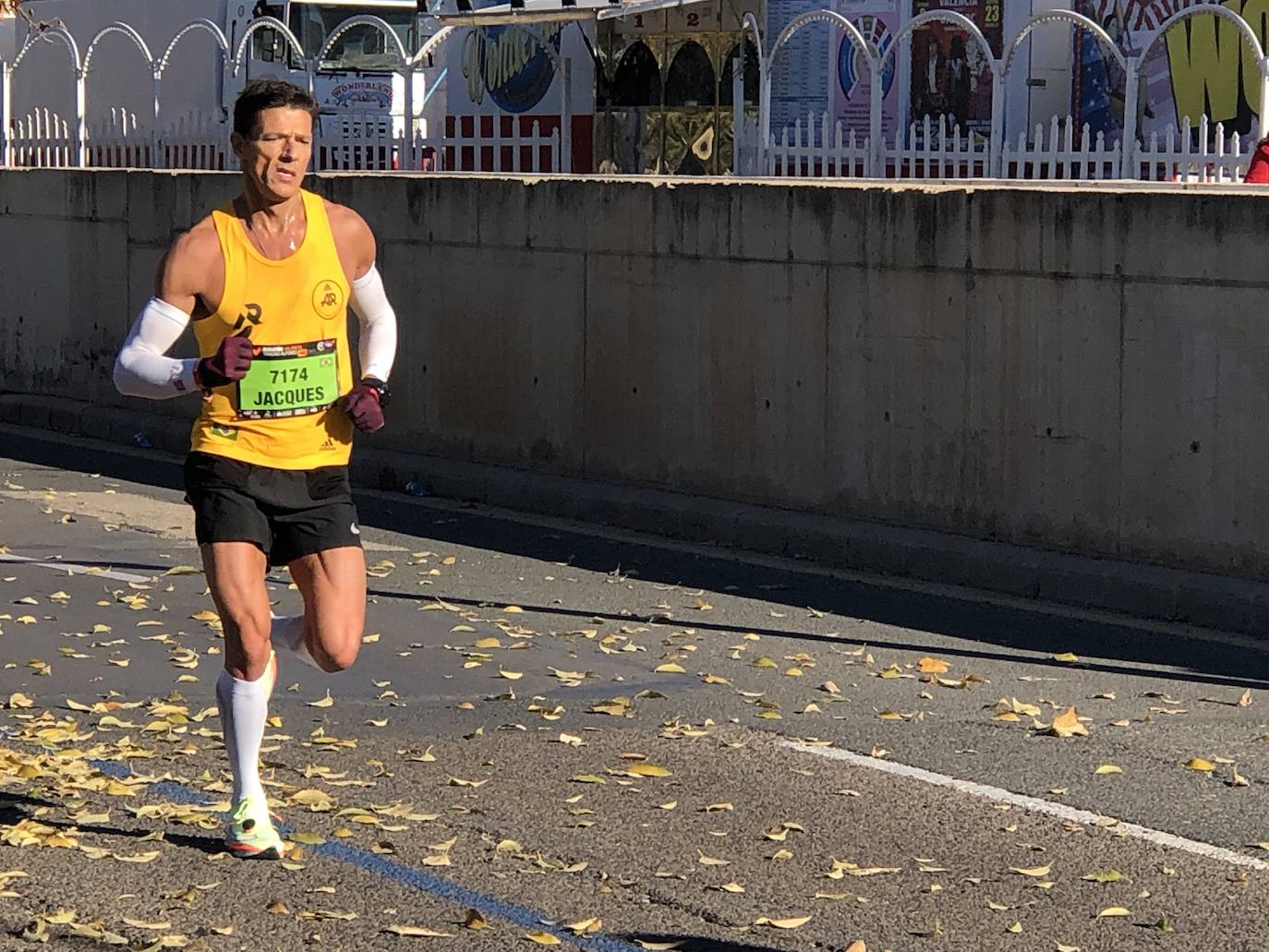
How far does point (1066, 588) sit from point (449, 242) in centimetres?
535

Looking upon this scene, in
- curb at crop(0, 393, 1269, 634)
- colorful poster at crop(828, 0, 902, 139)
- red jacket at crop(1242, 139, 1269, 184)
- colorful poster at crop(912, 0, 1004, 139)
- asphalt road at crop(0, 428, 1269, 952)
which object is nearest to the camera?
asphalt road at crop(0, 428, 1269, 952)

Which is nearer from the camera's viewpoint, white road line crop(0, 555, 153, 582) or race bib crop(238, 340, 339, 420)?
race bib crop(238, 340, 339, 420)

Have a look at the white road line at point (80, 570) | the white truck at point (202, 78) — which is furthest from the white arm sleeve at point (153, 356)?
the white truck at point (202, 78)

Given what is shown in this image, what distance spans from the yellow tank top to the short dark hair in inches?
9.4

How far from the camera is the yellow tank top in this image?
19.7 feet

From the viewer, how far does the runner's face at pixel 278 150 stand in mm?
5914

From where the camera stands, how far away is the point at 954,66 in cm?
2000

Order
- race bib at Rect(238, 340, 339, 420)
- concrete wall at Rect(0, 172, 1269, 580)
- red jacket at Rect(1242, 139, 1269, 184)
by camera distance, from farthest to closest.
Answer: red jacket at Rect(1242, 139, 1269, 184), concrete wall at Rect(0, 172, 1269, 580), race bib at Rect(238, 340, 339, 420)

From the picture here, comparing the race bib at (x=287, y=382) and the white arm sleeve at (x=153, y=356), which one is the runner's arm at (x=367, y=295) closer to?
the race bib at (x=287, y=382)

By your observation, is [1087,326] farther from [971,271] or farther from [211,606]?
[211,606]

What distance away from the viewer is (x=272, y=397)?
6.05 meters

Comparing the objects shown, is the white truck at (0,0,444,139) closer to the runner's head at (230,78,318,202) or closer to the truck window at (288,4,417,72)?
the truck window at (288,4,417,72)

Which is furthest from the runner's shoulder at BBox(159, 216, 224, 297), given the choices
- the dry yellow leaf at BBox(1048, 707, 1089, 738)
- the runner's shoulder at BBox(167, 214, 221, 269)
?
Result: the dry yellow leaf at BBox(1048, 707, 1089, 738)

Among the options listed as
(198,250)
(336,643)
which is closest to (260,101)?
(198,250)
